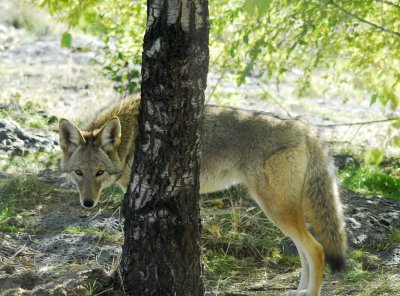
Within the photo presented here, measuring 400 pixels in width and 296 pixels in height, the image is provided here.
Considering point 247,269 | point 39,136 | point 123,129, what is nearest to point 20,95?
point 39,136

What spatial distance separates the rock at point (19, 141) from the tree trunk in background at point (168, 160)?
4.76m

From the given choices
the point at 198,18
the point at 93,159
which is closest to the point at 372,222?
the point at 93,159

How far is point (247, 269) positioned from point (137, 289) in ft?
6.23

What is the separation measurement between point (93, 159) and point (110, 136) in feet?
0.92

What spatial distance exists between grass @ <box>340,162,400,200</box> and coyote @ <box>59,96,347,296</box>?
116 inches

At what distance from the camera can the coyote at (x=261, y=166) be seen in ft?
18.8

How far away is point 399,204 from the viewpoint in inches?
314

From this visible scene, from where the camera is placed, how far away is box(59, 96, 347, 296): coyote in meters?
5.73

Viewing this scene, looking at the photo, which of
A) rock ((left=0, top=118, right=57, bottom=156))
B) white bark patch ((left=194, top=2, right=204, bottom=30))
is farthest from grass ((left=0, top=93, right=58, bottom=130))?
white bark patch ((left=194, top=2, right=204, bottom=30))

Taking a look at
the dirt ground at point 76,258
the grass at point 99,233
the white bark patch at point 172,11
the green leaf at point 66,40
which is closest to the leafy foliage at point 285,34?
the dirt ground at point 76,258

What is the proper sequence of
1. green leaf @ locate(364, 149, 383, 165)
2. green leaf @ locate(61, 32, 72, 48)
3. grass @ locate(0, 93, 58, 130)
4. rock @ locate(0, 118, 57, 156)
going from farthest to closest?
grass @ locate(0, 93, 58, 130)
rock @ locate(0, 118, 57, 156)
green leaf @ locate(61, 32, 72, 48)
green leaf @ locate(364, 149, 383, 165)

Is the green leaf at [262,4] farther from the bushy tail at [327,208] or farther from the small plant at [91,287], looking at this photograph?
the bushy tail at [327,208]

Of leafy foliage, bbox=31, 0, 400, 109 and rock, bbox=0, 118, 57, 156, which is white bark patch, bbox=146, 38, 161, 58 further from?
rock, bbox=0, 118, 57, 156

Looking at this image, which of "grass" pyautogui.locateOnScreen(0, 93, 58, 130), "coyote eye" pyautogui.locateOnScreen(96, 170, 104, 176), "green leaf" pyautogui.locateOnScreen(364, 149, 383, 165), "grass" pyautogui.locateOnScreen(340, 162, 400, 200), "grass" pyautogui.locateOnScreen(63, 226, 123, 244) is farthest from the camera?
"grass" pyautogui.locateOnScreen(0, 93, 58, 130)
